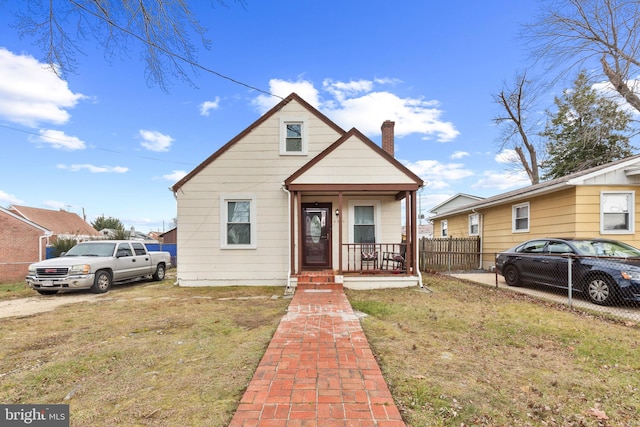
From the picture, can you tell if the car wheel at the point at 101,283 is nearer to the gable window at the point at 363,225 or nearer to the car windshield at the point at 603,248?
the gable window at the point at 363,225

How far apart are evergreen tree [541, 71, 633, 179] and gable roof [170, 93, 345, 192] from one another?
52.6ft

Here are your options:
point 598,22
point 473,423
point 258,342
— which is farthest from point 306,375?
point 598,22

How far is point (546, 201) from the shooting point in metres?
10.6

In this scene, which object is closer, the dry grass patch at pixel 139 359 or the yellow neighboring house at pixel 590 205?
the dry grass patch at pixel 139 359

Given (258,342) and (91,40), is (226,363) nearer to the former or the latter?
(258,342)

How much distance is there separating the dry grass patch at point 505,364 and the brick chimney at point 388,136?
5.50 m

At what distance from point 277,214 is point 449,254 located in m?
8.01

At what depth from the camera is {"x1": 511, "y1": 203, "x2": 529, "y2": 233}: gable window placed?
38.1 feet

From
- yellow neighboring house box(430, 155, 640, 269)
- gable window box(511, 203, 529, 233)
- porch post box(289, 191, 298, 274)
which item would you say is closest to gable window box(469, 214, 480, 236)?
gable window box(511, 203, 529, 233)

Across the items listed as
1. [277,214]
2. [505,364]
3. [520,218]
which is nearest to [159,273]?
[277,214]

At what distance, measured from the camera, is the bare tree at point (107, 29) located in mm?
3154

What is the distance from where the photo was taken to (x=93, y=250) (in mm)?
9648

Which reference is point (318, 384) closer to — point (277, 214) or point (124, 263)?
point (277, 214)

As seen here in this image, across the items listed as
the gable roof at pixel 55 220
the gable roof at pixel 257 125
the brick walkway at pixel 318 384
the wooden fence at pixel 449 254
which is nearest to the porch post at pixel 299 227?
the gable roof at pixel 257 125
